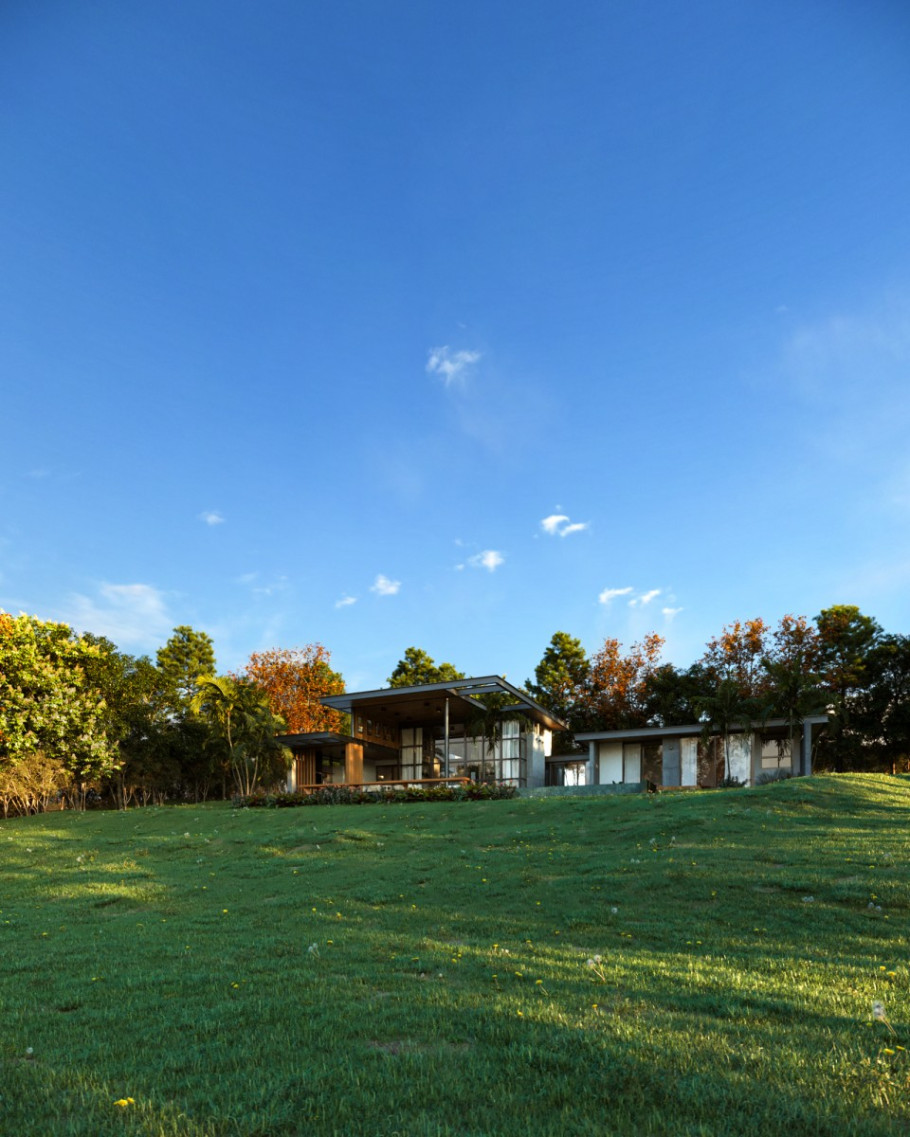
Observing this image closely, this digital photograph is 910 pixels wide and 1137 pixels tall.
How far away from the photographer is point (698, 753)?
3703cm

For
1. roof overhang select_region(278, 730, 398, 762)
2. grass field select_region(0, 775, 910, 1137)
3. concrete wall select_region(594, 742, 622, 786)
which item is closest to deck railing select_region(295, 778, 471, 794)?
roof overhang select_region(278, 730, 398, 762)

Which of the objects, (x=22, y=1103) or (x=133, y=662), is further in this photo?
(x=133, y=662)

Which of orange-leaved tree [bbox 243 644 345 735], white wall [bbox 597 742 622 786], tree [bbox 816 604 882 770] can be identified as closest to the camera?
white wall [bbox 597 742 622 786]

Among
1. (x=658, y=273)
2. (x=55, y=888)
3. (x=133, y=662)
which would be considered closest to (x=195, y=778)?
(x=133, y=662)

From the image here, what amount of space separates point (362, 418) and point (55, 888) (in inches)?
824

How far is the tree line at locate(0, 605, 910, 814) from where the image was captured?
1320 inches

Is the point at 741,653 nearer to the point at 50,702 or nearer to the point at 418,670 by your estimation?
the point at 418,670

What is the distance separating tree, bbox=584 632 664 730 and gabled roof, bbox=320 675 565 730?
11025 millimetres

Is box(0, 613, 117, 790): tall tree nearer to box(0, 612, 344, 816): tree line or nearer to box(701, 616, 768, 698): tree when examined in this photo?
box(0, 612, 344, 816): tree line

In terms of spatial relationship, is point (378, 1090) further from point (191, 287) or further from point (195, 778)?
point (195, 778)

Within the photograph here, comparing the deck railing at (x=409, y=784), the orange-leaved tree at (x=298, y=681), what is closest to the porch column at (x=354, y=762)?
the deck railing at (x=409, y=784)

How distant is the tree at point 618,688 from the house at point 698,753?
10533mm

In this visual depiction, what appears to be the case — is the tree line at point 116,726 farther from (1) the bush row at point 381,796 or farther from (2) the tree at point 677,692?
(2) the tree at point 677,692

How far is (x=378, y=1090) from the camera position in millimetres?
4168
